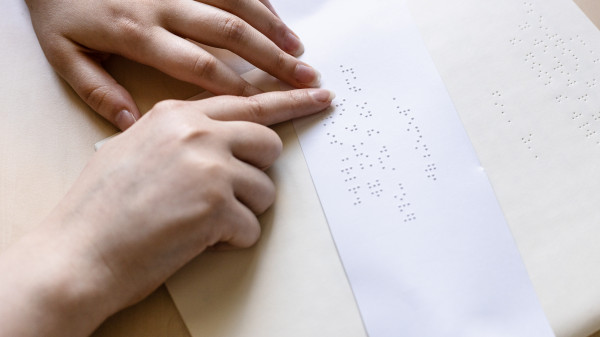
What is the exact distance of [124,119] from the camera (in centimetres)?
68

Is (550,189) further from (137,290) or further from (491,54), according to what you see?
(137,290)

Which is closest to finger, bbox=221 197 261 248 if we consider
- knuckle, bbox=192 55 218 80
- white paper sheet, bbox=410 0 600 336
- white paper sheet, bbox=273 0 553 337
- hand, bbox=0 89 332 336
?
hand, bbox=0 89 332 336

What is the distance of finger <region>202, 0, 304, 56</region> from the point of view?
2.42 feet

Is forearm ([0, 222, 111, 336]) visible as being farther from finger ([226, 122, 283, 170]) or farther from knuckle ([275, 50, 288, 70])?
knuckle ([275, 50, 288, 70])

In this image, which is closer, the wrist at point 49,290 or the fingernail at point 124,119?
the wrist at point 49,290

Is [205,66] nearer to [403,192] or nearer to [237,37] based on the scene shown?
[237,37]

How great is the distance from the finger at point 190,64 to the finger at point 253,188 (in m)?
0.15

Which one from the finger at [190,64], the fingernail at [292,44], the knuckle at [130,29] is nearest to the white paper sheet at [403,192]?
the fingernail at [292,44]

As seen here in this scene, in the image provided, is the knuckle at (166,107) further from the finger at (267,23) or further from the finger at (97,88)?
the finger at (267,23)

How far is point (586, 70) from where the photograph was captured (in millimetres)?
750

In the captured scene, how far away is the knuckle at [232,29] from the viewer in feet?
2.30

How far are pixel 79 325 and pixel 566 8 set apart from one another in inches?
35.1

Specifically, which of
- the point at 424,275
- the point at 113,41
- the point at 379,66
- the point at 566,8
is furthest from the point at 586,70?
the point at 113,41

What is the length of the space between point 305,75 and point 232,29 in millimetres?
131
